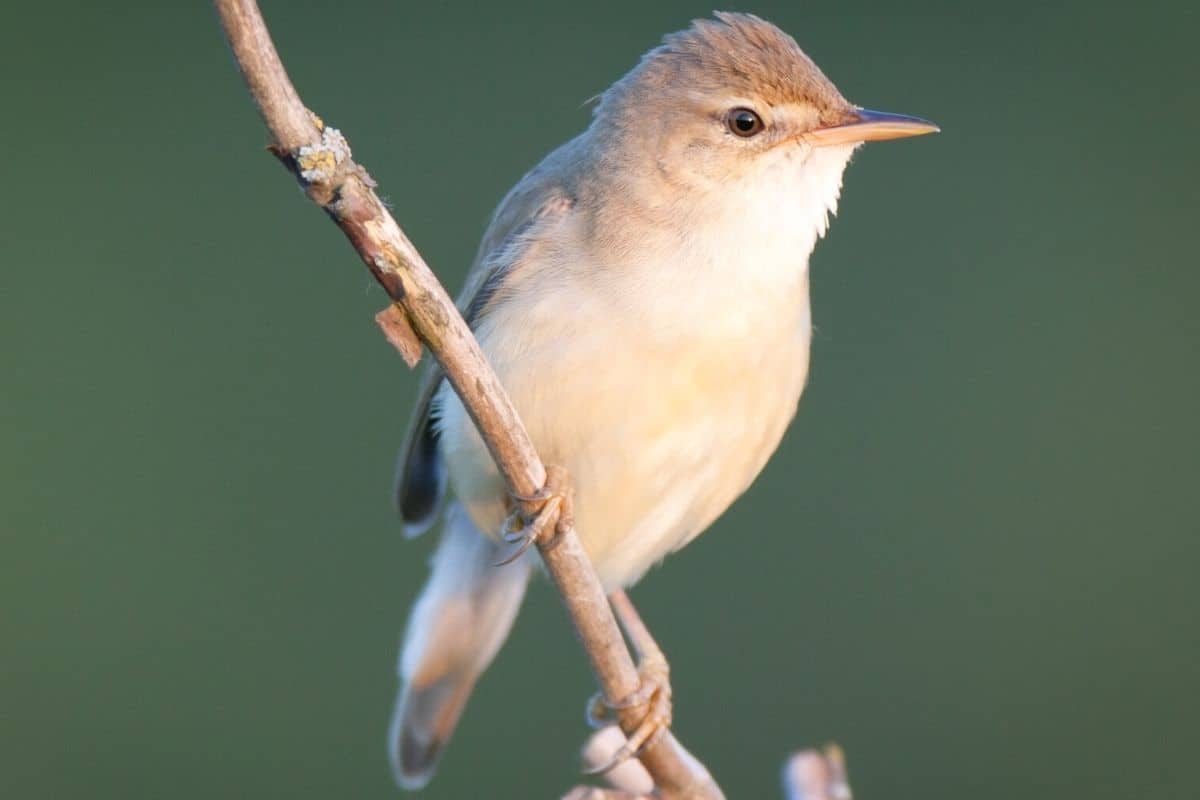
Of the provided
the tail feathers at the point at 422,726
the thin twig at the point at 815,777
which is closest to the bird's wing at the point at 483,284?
the tail feathers at the point at 422,726

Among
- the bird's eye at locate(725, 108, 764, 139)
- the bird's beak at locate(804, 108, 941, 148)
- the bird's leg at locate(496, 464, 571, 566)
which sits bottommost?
the bird's leg at locate(496, 464, 571, 566)

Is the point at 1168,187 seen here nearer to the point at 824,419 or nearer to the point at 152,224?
the point at 824,419

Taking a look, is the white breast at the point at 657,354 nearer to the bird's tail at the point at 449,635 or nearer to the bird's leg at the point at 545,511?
the bird's leg at the point at 545,511

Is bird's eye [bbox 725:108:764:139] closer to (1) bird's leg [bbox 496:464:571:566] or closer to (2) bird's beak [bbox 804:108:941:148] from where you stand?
(2) bird's beak [bbox 804:108:941:148]

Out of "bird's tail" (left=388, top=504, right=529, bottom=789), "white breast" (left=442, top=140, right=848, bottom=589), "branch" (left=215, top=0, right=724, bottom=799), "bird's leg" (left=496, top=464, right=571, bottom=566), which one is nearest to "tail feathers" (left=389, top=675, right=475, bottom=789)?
"bird's tail" (left=388, top=504, right=529, bottom=789)

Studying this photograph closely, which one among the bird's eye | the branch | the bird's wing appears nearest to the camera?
the branch

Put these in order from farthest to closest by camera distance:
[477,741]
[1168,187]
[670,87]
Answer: [1168,187], [477,741], [670,87]

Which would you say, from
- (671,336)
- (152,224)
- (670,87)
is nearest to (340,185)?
(671,336)
